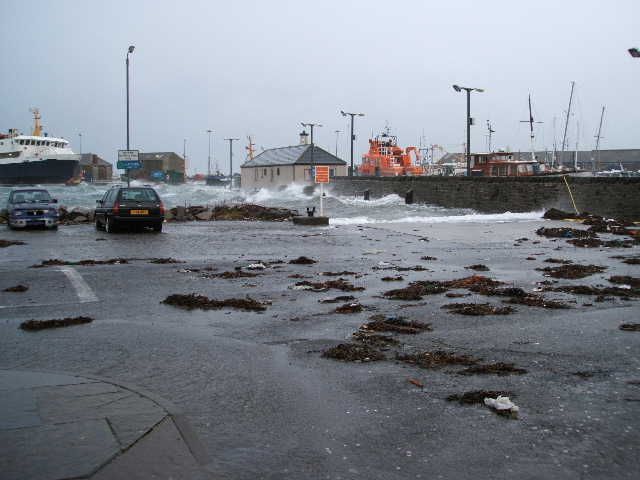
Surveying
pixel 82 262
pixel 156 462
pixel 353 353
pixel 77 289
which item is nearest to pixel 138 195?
pixel 82 262

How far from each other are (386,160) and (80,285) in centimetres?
7137

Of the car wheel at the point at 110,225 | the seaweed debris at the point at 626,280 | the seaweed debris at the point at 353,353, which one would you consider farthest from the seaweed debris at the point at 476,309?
the car wheel at the point at 110,225

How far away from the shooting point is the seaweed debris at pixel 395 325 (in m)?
8.59

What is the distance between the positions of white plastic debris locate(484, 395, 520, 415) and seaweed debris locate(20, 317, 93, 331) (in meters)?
5.60

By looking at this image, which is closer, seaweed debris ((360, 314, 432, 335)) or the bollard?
seaweed debris ((360, 314, 432, 335))

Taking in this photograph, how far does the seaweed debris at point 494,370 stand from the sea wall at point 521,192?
30.1m

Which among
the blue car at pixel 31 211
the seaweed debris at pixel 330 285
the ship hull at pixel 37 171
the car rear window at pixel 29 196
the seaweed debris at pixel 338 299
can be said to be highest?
the ship hull at pixel 37 171

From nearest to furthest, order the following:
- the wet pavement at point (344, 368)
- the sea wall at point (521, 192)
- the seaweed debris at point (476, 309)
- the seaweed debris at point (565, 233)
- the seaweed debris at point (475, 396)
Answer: the wet pavement at point (344, 368) < the seaweed debris at point (475, 396) < the seaweed debris at point (476, 309) < the seaweed debris at point (565, 233) < the sea wall at point (521, 192)

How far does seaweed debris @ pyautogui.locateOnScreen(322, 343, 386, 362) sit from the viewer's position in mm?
7176

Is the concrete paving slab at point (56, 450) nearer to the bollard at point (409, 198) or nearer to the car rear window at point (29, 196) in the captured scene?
the car rear window at point (29, 196)

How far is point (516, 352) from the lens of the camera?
741 centimetres

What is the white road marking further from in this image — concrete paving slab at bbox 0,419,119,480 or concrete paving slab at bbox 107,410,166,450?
concrete paving slab at bbox 0,419,119,480

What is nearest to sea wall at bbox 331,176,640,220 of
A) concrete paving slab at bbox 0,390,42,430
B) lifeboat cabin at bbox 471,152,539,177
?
lifeboat cabin at bbox 471,152,539,177

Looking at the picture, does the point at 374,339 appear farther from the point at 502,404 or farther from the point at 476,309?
the point at 502,404
